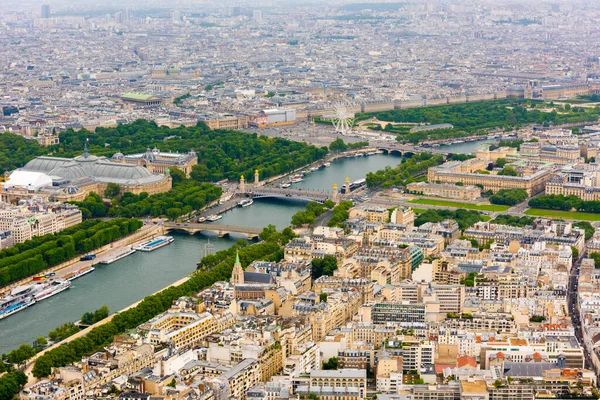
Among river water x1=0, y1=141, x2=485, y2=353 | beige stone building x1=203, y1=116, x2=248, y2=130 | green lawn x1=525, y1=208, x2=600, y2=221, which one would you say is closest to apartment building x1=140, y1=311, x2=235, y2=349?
river water x1=0, y1=141, x2=485, y2=353

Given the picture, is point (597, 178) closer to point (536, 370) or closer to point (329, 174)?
point (329, 174)

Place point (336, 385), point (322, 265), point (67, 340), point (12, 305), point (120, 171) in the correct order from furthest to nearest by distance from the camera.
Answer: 1. point (120, 171)
2. point (322, 265)
3. point (12, 305)
4. point (67, 340)
5. point (336, 385)

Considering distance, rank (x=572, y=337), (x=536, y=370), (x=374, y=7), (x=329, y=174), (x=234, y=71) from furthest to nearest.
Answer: (x=374, y=7) < (x=234, y=71) < (x=329, y=174) < (x=572, y=337) < (x=536, y=370)

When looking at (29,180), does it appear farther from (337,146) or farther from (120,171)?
(337,146)

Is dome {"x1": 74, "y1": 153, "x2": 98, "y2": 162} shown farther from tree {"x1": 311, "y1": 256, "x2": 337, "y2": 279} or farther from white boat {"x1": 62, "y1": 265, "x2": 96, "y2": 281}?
tree {"x1": 311, "y1": 256, "x2": 337, "y2": 279}

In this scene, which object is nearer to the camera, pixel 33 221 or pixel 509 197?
pixel 33 221

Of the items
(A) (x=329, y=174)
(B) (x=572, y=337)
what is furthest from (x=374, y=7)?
(B) (x=572, y=337)

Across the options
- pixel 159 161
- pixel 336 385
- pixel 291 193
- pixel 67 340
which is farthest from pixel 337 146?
pixel 336 385
